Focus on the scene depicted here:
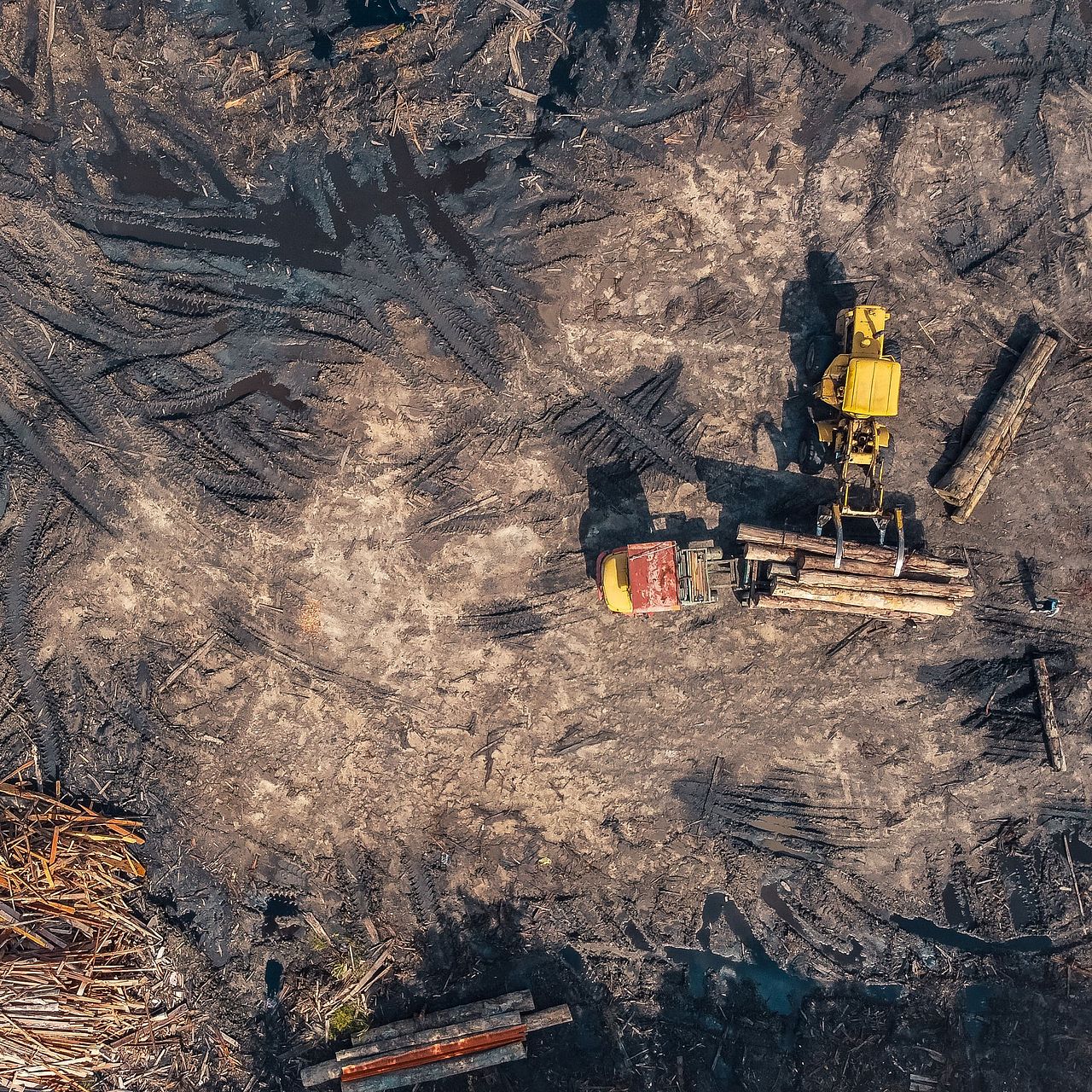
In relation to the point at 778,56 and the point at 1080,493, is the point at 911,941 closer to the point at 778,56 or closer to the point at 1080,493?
the point at 1080,493

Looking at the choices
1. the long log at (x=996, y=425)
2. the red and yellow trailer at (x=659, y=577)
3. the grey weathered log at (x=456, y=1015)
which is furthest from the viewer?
the grey weathered log at (x=456, y=1015)

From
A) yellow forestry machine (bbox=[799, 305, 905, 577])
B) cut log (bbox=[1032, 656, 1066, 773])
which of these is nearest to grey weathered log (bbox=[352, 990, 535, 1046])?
yellow forestry machine (bbox=[799, 305, 905, 577])

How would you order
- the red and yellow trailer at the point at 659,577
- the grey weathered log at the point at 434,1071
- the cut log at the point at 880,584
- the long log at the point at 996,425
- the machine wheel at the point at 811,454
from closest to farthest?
the red and yellow trailer at the point at 659,577, the cut log at the point at 880,584, the long log at the point at 996,425, the machine wheel at the point at 811,454, the grey weathered log at the point at 434,1071

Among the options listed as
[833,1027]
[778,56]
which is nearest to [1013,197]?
[778,56]

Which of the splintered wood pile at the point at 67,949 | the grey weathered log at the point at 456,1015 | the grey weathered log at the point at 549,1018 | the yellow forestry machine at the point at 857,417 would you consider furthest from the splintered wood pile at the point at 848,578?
the splintered wood pile at the point at 67,949

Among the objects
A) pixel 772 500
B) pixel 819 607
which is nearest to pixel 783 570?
pixel 819 607

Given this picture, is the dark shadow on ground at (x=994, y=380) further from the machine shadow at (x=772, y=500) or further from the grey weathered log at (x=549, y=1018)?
the grey weathered log at (x=549, y=1018)
